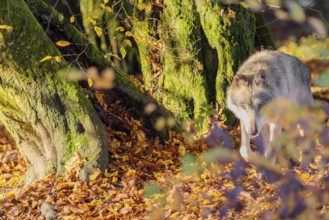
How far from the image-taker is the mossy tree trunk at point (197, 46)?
884 centimetres

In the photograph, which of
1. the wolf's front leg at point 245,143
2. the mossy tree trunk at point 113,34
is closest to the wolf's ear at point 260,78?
the wolf's front leg at point 245,143

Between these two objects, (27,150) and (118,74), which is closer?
(27,150)

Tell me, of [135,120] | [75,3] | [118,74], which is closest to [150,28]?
[118,74]

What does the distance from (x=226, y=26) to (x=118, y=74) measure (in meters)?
1.89

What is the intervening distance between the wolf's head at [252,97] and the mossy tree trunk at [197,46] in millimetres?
1587

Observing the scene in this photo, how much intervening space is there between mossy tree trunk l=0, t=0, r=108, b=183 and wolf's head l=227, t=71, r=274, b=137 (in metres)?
Result: 1.94

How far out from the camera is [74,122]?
7.50 meters

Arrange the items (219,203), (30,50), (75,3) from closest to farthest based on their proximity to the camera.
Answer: (219,203) < (30,50) < (75,3)

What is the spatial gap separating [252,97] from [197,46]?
2.19 m

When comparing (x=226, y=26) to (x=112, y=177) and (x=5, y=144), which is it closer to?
(x=112, y=177)

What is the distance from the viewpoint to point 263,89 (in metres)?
7.09

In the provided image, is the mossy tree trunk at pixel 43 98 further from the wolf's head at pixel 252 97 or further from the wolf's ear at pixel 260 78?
the wolf's ear at pixel 260 78

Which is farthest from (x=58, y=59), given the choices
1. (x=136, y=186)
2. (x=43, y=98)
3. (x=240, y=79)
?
(x=240, y=79)

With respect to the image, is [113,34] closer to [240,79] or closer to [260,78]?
[240,79]
